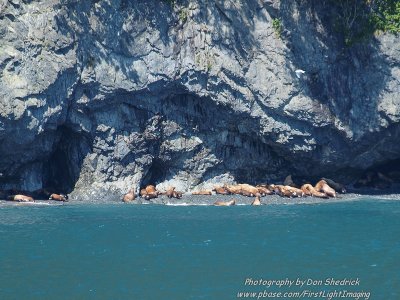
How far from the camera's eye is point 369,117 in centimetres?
5547

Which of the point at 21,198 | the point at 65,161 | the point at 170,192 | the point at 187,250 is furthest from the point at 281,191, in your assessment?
the point at 187,250

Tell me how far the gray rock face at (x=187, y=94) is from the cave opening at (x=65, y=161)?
0.29ft

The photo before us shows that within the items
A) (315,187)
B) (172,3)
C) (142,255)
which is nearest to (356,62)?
(315,187)

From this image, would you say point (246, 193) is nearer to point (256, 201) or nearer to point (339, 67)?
point (256, 201)

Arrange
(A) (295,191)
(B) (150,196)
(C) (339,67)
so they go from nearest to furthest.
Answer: (B) (150,196), (A) (295,191), (C) (339,67)

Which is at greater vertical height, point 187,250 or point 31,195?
point 31,195

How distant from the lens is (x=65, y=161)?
175 ft

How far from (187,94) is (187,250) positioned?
2413 centimetres

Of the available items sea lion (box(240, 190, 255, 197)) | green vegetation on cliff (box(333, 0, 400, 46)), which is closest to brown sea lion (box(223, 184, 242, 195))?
sea lion (box(240, 190, 255, 197))

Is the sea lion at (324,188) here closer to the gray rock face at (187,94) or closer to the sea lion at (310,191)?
the sea lion at (310,191)

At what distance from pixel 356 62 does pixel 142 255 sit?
32.2m

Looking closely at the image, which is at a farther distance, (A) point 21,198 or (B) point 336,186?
(B) point 336,186

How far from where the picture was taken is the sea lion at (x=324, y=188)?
5450 cm

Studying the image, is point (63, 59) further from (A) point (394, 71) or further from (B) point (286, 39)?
(A) point (394, 71)
